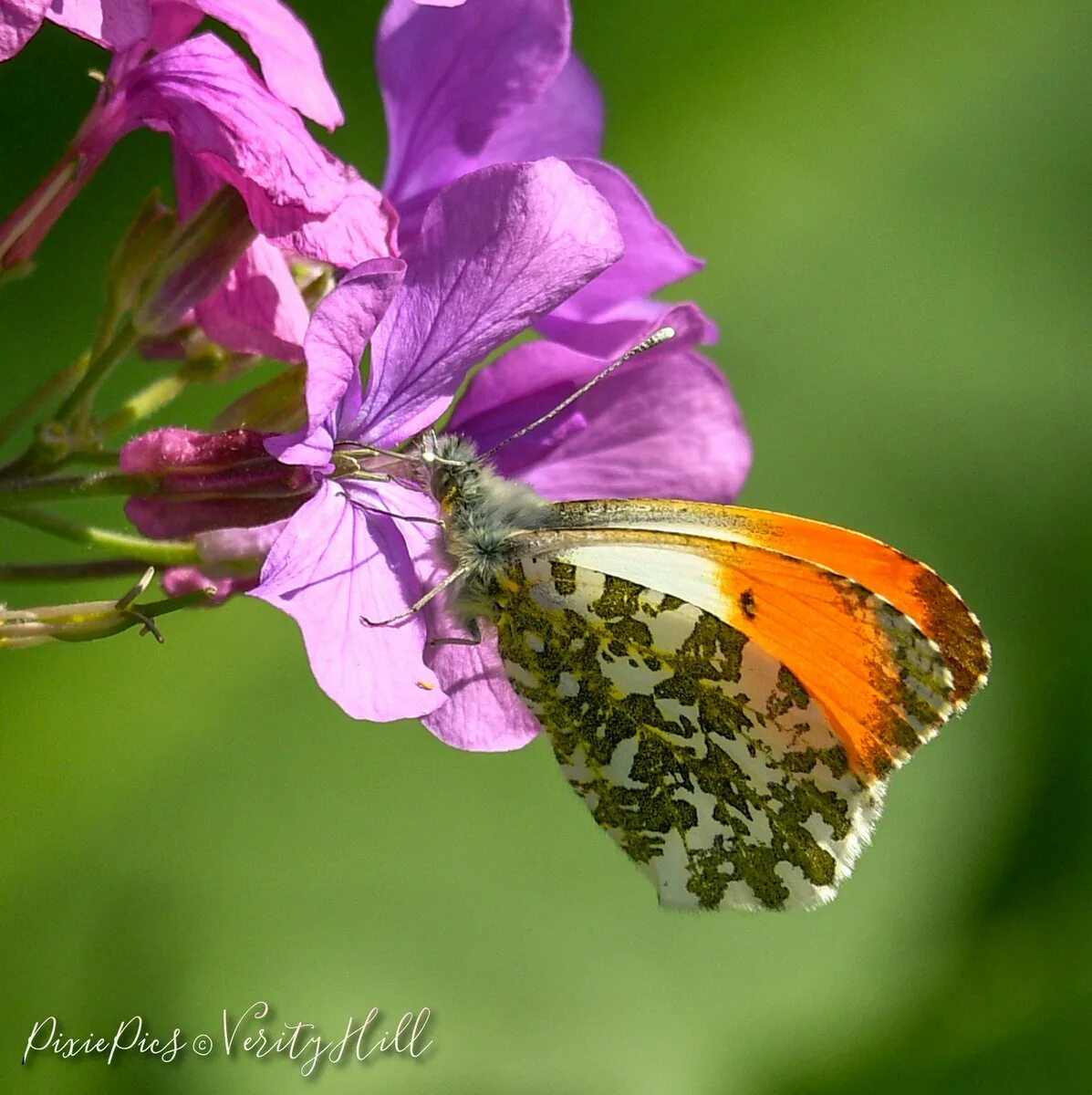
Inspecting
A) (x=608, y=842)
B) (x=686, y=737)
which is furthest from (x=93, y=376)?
(x=608, y=842)

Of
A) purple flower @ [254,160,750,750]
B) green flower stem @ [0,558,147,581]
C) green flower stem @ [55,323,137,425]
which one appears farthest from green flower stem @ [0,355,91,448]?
purple flower @ [254,160,750,750]

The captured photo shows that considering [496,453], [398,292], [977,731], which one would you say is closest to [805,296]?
[977,731]

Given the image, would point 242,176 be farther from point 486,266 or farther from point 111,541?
point 111,541

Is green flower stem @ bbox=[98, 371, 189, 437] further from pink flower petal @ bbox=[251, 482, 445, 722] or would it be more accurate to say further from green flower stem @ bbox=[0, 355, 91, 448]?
pink flower petal @ bbox=[251, 482, 445, 722]

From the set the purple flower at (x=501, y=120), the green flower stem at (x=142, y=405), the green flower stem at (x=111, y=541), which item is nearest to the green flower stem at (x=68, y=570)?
the green flower stem at (x=111, y=541)

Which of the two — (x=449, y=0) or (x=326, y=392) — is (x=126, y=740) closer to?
(x=326, y=392)
